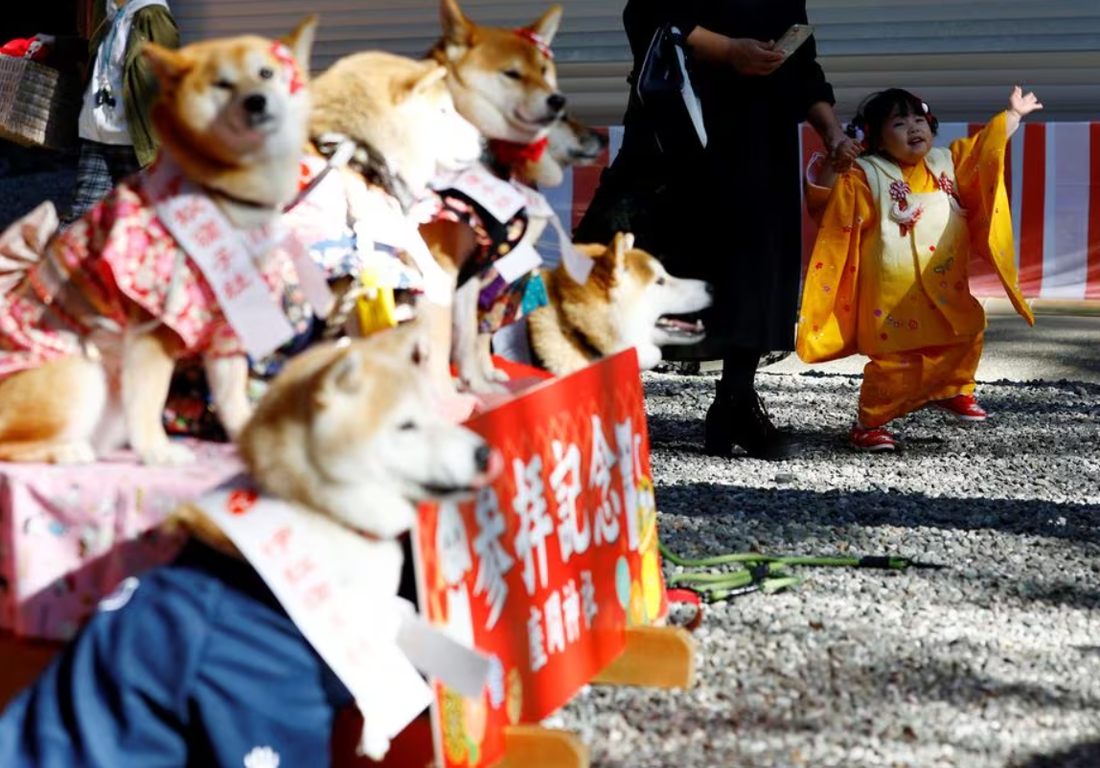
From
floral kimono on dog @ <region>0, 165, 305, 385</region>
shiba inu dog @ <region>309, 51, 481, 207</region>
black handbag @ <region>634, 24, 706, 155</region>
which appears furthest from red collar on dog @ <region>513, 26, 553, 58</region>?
black handbag @ <region>634, 24, 706, 155</region>

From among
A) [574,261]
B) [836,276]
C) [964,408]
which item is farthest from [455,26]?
[964,408]

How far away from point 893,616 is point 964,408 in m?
2.70

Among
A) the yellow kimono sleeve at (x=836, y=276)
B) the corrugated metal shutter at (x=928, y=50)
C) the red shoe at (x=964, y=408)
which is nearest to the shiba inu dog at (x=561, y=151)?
the yellow kimono sleeve at (x=836, y=276)

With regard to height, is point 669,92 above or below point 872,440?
above

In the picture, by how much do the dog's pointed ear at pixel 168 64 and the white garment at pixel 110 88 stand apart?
→ 372cm

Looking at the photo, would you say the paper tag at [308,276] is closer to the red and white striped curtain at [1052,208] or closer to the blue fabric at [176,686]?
the blue fabric at [176,686]

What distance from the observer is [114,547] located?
8.46 feet

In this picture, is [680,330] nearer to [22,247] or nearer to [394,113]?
[394,113]

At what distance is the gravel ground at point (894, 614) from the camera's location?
3.15 meters

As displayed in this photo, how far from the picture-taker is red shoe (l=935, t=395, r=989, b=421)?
Answer: 6.42 meters

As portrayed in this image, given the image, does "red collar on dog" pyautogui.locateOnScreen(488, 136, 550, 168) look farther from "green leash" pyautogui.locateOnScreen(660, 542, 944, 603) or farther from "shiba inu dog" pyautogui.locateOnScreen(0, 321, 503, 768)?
"green leash" pyautogui.locateOnScreen(660, 542, 944, 603)

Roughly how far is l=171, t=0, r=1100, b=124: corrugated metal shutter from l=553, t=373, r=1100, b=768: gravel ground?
3426 mm

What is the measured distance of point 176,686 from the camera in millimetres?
2221

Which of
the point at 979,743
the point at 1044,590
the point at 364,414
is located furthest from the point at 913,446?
the point at 364,414
